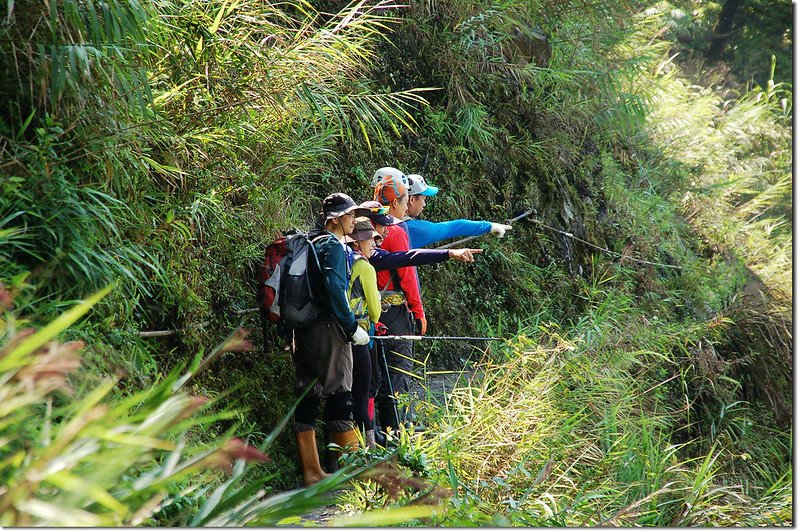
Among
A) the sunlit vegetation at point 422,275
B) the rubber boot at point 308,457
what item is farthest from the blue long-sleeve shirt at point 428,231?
the rubber boot at point 308,457

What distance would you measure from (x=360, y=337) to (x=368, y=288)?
0.31m

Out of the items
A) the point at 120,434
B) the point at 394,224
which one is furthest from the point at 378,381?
the point at 120,434

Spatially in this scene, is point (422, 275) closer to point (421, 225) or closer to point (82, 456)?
point (421, 225)

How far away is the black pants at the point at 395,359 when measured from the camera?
5.49 meters

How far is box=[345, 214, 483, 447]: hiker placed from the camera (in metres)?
4.91

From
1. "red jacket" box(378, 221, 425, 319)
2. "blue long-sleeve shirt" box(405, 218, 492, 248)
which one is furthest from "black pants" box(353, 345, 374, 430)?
"blue long-sleeve shirt" box(405, 218, 492, 248)

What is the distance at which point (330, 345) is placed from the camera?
15.6 feet

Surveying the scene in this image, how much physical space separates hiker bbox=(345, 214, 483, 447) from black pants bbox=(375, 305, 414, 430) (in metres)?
0.15

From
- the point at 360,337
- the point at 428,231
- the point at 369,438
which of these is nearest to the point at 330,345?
the point at 360,337

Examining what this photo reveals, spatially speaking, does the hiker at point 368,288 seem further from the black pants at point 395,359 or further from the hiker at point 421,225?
the hiker at point 421,225

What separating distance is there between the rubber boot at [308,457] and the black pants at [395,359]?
30.1 inches

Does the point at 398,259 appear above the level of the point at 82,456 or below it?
below

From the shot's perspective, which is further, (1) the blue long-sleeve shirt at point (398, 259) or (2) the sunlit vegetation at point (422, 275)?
(1) the blue long-sleeve shirt at point (398, 259)

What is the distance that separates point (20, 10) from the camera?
12.7 ft
